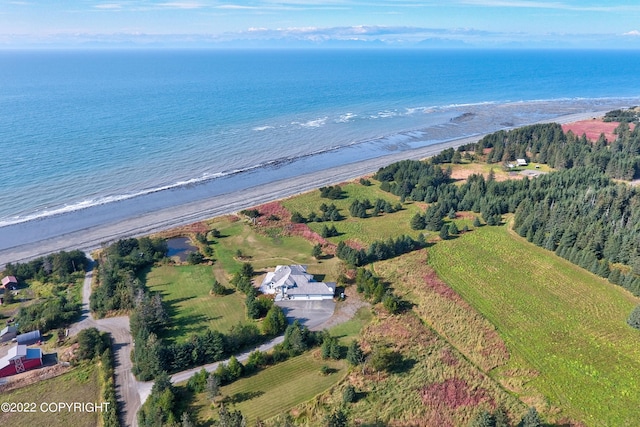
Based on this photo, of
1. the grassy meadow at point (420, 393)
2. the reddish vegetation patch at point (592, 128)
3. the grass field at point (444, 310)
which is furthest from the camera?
the reddish vegetation patch at point (592, 128)

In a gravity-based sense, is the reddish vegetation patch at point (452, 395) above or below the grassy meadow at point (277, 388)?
above

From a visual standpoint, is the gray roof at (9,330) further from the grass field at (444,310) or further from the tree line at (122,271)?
the grass field at (444,310)

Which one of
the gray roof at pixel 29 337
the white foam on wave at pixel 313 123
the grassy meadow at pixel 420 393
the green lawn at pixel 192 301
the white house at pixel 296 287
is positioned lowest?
the grassy meadow at pixel 420 393

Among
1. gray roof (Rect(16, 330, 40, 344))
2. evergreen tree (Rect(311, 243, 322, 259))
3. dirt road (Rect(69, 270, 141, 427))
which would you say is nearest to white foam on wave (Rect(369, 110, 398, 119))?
evergreen tree (Rect(311, 243, 322, 259))

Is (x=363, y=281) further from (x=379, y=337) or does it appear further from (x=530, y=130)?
(x=530, y=130)

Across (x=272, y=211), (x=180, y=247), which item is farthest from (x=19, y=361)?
(x=272, y=211)

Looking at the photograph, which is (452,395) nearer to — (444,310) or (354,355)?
(354,355)

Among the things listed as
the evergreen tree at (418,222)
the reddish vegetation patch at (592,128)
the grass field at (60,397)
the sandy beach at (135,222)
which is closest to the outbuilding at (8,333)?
the grass field at (60,397)
